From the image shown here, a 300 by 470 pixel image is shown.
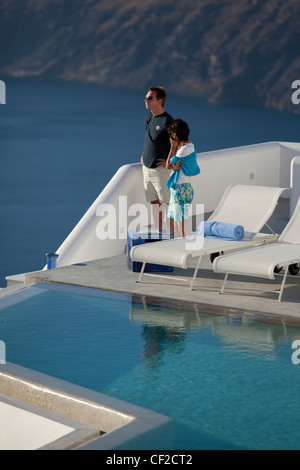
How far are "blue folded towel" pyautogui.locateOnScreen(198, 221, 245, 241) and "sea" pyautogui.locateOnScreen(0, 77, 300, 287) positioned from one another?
34.2 meters

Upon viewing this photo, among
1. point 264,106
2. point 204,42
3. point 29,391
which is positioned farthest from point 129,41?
point 29,391

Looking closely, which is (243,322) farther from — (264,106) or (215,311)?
(264,106)

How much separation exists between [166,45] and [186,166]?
3669 centimetres

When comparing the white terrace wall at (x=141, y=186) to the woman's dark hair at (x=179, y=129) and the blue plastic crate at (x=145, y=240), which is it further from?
the woman's dark hair at (x=179, y=129)

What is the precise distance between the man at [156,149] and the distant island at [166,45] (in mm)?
33706

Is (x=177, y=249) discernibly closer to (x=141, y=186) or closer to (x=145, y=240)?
(x=145, y=240)

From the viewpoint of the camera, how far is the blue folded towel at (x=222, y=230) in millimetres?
7094

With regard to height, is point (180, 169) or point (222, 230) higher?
point (180, 169)

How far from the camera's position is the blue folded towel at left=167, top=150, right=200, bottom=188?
7.34 m

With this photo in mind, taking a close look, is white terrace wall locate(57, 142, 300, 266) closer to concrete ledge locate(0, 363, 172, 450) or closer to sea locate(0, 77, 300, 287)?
concrete ledge locate(0, 363, 172, 450)

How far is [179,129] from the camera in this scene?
7.23 meters

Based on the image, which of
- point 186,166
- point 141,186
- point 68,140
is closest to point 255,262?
point 186,166

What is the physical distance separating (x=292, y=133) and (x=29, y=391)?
1612 inches

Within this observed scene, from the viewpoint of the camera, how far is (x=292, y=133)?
1732 inches
